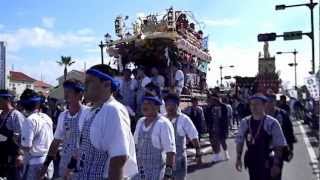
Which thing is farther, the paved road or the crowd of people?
the paved road

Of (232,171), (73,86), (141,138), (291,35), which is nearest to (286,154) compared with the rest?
(141,138)

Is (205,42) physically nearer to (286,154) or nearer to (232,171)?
(232,171)

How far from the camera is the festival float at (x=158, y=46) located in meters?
17.5

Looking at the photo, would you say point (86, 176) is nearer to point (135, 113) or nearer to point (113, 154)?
point (113, 154)

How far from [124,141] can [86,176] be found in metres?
0.47

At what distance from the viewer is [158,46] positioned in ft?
56.9

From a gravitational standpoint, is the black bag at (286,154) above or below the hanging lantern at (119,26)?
below

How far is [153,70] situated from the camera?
17.2 metres

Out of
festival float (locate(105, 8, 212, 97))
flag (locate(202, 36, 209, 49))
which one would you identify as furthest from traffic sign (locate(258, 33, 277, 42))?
festival float (locate(105, 8, 212, 97))

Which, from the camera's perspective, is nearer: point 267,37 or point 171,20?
point 171,20

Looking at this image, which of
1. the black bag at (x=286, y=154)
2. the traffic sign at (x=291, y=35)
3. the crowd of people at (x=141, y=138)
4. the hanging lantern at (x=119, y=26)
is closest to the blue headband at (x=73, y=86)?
the crowd of people at (x=141, y=138)

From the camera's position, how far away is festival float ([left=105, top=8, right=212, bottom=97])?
17.5 metres

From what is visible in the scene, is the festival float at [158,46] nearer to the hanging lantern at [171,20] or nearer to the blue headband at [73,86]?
the hanging lantern at [171,20]

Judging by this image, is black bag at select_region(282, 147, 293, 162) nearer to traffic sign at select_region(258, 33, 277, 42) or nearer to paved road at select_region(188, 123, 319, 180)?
paved road at select_region(188, 123, 319, 180)
